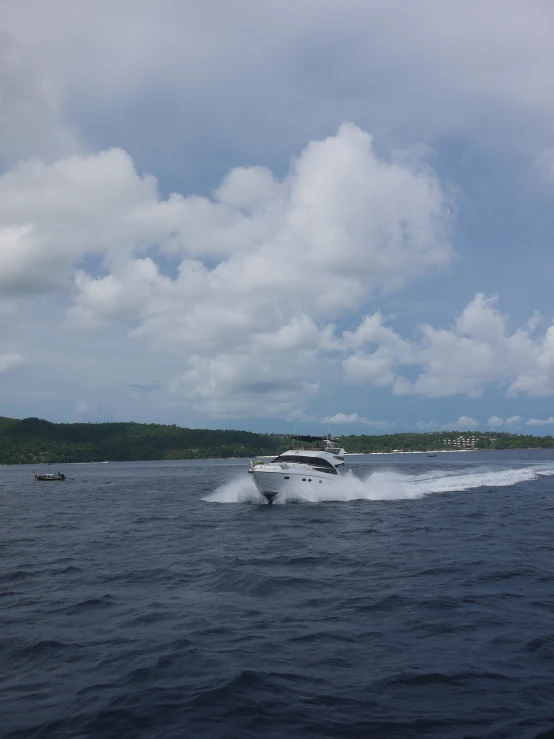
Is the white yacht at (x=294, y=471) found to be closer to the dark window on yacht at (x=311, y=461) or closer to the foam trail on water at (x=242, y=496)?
the dark window on yacht at (x=311, y=461)

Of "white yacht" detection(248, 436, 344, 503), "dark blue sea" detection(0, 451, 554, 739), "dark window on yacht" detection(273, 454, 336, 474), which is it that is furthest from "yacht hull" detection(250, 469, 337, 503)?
"dark blue sea" detection(0, 451, 554, 739)

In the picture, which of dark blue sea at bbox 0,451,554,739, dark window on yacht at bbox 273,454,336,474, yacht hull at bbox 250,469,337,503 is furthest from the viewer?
dark window on yacht at bbox 273,454,336,474

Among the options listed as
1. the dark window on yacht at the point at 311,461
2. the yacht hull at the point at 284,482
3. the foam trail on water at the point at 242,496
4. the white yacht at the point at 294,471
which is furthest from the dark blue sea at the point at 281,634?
the foam trail on water at the point at 242,496

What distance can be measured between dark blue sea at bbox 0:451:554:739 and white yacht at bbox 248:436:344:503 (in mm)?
12049

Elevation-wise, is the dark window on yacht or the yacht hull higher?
the dark window on yacht

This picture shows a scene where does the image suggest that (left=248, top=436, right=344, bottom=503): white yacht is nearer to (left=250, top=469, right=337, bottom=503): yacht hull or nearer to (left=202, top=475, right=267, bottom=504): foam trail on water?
(left=250, top=469, right=337, bottom=503): yacht hull

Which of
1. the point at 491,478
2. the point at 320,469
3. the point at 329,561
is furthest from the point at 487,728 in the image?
the point at 491,478

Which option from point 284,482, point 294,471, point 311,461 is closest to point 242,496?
point 284,482

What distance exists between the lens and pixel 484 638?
13.8 m

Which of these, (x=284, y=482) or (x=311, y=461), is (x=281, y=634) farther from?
(x=311, y=461)

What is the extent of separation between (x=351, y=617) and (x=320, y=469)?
30.0 meters

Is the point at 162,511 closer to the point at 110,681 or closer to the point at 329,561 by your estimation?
the point at 329,561

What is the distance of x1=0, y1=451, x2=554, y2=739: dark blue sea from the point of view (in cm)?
1004

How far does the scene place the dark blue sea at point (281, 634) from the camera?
10039 mm
